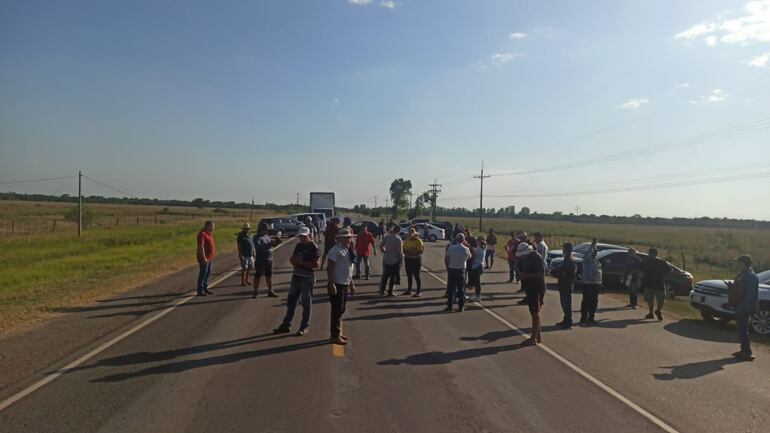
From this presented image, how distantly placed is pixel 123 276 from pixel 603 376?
15336mm

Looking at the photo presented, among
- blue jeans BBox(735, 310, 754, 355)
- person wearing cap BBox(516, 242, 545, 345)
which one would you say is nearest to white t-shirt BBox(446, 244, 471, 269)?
person wearing cap BBox(516, 242, 545, 345)

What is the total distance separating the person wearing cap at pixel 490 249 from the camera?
2173 cm

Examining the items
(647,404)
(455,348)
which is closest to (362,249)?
(455,348)

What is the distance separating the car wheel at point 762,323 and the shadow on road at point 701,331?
0.51 m

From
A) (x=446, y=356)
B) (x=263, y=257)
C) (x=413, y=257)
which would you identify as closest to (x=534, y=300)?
(x=446, y=356)

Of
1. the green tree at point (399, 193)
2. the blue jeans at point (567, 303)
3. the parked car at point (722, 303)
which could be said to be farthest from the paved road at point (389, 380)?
the green tree at point (399, 193)

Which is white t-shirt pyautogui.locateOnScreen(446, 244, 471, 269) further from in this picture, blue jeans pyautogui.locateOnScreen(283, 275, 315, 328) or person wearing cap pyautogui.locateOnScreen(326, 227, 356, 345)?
blue jeans pyautogui.locateOnScreen(283, 275, 315, 328)

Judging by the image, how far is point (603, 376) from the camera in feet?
24.6

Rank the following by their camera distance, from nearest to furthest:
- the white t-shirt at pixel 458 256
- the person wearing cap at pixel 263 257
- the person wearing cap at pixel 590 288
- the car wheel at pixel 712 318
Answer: the person wearing cap at pixel 590 288, the white t-shirt at pixel 458 256, the car wheel at pixel 712 318, the person wearing cap at pixel 263 257

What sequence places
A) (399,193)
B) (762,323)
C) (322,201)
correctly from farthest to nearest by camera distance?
(399,193), (322,201), (762,323)

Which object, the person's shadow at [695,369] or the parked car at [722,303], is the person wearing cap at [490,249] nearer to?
the parked car at [722,303]

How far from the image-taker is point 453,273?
12172 millimetres

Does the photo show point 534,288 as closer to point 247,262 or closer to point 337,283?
point 337,283

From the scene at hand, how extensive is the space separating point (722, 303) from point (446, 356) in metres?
7.61
